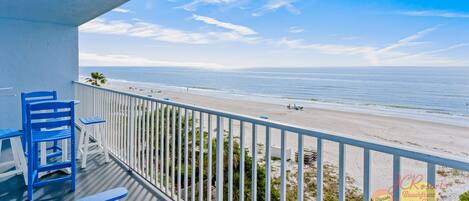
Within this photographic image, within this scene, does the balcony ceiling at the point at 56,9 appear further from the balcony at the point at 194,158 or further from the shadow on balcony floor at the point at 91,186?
the shadow on balcony floor at the point at 91,186

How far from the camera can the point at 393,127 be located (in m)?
16.8

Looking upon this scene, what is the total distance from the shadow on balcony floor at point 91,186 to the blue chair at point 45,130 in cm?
9

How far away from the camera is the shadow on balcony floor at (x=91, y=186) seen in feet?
8.86

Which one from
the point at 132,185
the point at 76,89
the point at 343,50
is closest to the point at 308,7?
the point at 343,50

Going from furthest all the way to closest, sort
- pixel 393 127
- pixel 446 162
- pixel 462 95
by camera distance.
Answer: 1. pixel 462 95
2. pixel 393 127
3. pixel 446 162

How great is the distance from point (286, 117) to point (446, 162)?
18.6m

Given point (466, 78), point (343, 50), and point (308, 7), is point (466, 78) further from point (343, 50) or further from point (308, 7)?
point (308, 7)

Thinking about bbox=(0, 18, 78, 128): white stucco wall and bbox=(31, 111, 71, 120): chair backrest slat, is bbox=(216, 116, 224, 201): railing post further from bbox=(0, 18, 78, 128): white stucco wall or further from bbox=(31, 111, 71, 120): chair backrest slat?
bbox=(0, 18, 78, 128): white stucco wall

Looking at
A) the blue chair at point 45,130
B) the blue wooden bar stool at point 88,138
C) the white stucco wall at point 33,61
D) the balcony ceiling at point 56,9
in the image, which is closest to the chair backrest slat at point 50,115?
the blue chair at point 45,130

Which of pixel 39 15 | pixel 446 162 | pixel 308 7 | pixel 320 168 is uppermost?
pixel 308 7

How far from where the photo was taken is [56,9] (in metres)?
4.48

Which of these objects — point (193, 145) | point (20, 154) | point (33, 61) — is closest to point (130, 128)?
point (20, 154)

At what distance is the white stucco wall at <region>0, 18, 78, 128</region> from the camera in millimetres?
5141

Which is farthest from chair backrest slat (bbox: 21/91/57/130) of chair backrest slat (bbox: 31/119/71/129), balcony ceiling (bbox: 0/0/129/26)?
balcony ceiling (bbox: 0/0/129/26)
